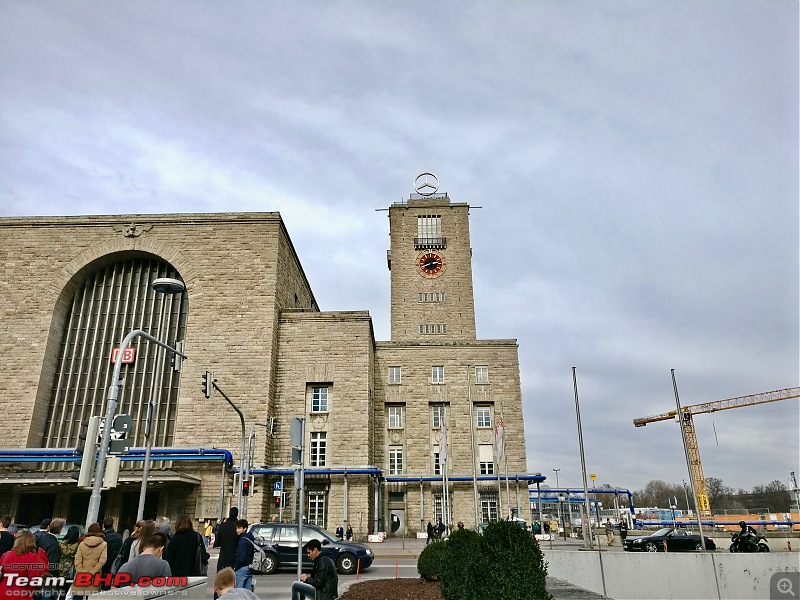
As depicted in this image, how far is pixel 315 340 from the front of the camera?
39.3 meters

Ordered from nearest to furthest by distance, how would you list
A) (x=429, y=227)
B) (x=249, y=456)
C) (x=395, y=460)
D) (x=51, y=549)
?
1. (x=51, y=549)
2. (x=249, y=456)
3. (x=395, y=460)
4. (x=429, y=227)

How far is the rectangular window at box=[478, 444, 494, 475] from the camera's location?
140 feet

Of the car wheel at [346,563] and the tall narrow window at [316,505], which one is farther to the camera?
the tall narrow window at [316,505]

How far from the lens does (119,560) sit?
10.7 m

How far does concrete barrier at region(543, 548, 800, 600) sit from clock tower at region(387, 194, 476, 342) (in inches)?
1815

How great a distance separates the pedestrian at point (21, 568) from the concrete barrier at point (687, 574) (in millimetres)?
10859

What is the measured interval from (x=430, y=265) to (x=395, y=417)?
23.4 m

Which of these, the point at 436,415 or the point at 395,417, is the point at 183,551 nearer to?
the point at 395,417

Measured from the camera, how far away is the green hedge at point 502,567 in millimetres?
8961

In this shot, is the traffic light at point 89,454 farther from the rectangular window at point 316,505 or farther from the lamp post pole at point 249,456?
the rectangular window at point 316,505

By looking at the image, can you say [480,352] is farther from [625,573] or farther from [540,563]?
[540,563]

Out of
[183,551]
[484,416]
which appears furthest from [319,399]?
[183,551]

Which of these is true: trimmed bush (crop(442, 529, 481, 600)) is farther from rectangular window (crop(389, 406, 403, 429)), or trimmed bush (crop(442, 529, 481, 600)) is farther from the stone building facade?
rectangular window (crop(389, 406, 403, 429))

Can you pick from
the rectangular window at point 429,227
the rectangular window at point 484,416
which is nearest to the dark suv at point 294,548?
the rectangular window at point 484,416
